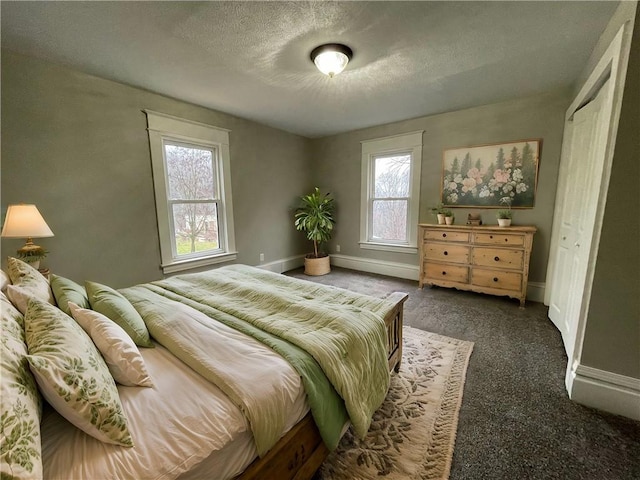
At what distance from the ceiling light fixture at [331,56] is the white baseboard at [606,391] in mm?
2652

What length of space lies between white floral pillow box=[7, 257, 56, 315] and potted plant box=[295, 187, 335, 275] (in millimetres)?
3262

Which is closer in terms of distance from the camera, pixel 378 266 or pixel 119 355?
pixel 119 355

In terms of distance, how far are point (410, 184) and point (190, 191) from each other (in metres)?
3.08

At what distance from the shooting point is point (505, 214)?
3.15 meters

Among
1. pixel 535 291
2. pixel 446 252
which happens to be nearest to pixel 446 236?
pixel 446 252

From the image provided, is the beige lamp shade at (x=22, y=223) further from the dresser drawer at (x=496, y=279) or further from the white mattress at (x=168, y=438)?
the dresser drawer at (x=496, y=279)

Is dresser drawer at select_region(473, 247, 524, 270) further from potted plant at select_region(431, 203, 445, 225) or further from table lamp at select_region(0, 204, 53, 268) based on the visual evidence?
table lamp at select_region(0, 204, 53, 268)

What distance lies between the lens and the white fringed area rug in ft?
4.09

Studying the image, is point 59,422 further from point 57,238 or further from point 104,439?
point 57,238

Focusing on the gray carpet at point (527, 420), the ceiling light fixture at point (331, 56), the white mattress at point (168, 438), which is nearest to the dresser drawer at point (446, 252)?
the gray carpet at point (527, 420)

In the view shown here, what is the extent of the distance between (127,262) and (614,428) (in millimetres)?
3989

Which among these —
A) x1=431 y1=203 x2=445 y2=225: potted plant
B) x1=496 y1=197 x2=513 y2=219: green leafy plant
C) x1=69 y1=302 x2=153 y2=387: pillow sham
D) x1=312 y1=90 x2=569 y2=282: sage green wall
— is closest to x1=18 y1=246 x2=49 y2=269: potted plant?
x1=69 y1=302 x2=153 y2=387: pillow sham

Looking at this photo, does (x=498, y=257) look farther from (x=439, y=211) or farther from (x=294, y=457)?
(x=294, y=457)

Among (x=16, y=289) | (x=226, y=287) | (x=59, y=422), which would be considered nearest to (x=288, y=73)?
(x=226, y=287)
